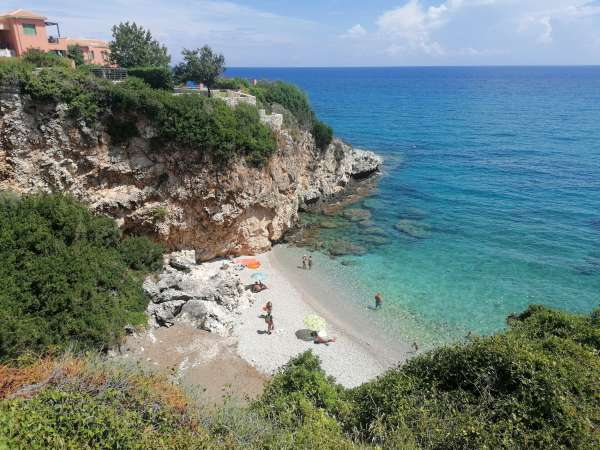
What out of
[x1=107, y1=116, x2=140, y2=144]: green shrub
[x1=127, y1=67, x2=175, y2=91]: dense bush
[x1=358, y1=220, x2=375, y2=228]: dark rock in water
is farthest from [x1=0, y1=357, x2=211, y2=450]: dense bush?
[x1=127, y1=67, x2=175, y2=91]: dense bush

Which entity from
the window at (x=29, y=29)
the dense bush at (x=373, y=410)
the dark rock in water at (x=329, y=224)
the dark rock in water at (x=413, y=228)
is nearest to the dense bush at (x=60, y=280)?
the dense bush at (x=373, y=410)

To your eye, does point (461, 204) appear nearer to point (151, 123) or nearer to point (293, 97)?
point (293, 97)

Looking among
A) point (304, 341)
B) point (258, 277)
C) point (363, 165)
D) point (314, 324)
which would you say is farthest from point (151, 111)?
point (363, 165)

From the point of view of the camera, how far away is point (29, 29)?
3152cm

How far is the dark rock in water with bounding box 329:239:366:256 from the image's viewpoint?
29291mm

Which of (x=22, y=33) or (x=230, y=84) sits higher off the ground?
(x=22, y=33)

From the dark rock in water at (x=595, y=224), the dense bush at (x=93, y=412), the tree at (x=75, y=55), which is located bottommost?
the dark rock in water at (x=595, y=224)

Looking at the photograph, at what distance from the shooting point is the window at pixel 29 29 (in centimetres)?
3119

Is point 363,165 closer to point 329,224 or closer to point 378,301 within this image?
point 329,224

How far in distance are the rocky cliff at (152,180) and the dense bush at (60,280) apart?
8.02 feet

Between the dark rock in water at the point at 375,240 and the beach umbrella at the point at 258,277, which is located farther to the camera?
the dark rock in water at the point at 375,240

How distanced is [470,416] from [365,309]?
13.8m

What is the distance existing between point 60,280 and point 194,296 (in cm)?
670

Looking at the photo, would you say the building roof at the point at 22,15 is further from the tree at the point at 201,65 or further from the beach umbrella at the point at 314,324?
the beach umbrella at the point at 314,324
